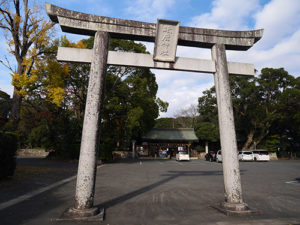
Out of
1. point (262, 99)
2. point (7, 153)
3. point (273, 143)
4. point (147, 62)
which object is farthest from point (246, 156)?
point (7, 153)

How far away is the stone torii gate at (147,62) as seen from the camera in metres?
4.32

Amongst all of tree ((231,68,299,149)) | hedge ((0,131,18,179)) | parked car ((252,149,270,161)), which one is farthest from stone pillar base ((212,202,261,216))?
tree ((231,68,299,149))

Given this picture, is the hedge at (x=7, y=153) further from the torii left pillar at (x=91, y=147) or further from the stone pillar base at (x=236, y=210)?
the stone pillar base at (x=236, y=210)

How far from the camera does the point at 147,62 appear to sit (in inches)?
203

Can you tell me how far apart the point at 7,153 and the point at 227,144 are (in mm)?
8051

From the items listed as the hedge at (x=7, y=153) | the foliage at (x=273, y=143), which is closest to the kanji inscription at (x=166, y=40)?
the hedge at (x=7, y=153)

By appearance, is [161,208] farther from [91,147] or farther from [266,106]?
[266,106]

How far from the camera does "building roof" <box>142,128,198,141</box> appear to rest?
3334 cm

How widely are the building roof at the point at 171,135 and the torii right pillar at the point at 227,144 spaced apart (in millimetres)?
28373

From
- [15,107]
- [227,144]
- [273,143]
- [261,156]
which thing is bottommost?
[261,156]

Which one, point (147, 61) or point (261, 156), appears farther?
point (261, 156)

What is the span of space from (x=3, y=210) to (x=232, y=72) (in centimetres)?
690

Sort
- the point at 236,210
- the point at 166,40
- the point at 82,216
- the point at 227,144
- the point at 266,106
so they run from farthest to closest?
1. the point at 266,106
2. the point at 166,40
3. the point at 227,144
4. the point at 236,210
5. the point at 82,216

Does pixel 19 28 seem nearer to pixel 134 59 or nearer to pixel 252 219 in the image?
pixel 134 59
